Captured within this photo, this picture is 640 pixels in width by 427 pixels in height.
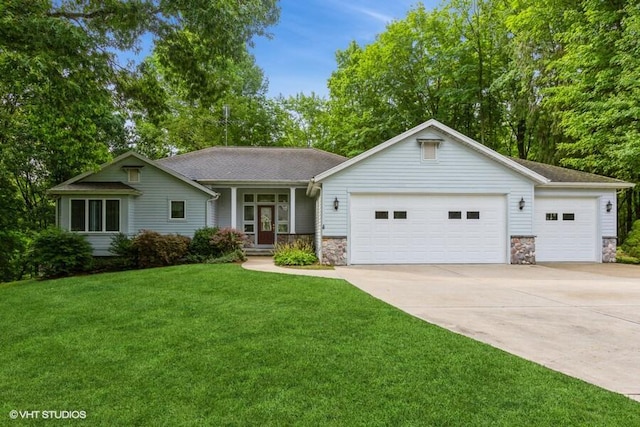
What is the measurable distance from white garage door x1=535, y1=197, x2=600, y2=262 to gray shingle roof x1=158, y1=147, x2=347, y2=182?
28.5 ft

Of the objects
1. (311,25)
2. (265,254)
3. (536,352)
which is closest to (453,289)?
(536,352)

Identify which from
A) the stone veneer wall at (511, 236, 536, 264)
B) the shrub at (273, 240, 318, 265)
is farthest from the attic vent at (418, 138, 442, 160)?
the shrub at (273, 240, 318, 265)

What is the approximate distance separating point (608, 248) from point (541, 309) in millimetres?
9562

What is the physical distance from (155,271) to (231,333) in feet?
22.3

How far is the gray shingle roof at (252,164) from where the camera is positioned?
15.3 metres

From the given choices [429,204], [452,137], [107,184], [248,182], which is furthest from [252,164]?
[452,137]

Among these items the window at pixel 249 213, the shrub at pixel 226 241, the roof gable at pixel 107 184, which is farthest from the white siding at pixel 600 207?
the roof gable at pixel 107 184

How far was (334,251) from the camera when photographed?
12219mm

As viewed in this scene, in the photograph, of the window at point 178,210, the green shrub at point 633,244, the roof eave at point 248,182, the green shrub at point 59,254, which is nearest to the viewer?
the green shrub at point 59,254

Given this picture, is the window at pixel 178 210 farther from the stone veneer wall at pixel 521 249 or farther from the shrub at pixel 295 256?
the stone veneer wall at pixel 521 249

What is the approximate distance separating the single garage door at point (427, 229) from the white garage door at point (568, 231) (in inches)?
78.4

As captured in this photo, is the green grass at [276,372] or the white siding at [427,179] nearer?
the green grass at [276,372]

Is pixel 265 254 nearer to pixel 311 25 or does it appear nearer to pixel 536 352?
pixel 311 25

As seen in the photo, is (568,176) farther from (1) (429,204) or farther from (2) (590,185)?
(1) (429,204)
